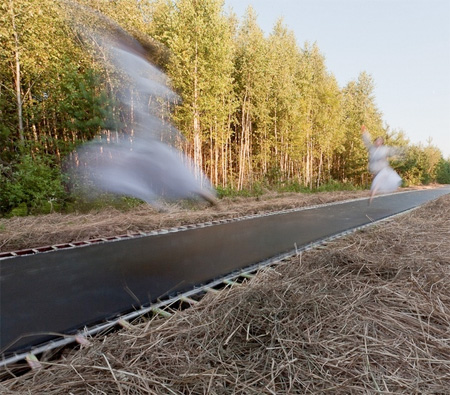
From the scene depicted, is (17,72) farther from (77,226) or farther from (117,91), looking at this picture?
(77,226)

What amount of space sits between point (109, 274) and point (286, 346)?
1698mm

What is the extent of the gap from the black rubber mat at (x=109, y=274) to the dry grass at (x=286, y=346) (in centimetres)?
37

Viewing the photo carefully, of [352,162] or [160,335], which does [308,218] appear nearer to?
[160,335]

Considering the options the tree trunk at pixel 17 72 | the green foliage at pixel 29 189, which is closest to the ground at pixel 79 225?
the green foliage at pixel 29 189

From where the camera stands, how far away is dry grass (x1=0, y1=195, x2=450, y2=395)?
1075mm

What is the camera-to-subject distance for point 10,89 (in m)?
7.44

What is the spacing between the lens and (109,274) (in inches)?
92.8

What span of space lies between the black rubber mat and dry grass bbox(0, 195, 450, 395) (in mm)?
370

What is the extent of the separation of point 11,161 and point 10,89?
85.1 inches

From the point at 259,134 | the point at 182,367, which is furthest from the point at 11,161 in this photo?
the point at 259,134

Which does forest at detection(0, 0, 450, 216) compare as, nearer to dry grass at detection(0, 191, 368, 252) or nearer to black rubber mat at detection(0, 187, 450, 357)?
dry grass at detection(0, 191, 368, 252)

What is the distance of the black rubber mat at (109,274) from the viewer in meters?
1.66

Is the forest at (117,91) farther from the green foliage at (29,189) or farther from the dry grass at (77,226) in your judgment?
the dry grass at (77,226)

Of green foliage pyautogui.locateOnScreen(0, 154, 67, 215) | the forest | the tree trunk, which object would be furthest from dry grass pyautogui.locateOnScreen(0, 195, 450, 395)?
the tree trunk
